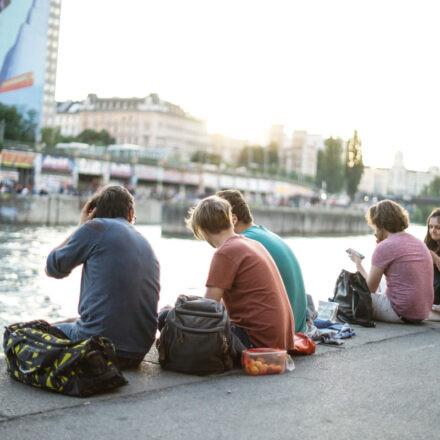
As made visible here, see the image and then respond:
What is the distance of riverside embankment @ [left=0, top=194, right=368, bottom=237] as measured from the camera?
4325 cm

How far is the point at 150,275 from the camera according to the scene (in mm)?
4199

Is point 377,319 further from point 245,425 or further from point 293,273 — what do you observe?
point 245,425

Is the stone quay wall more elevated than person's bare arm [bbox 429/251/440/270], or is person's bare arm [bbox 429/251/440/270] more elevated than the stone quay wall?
person's bare arm [bbox 429/251/440/270]

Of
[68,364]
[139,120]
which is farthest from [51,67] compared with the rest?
[68,364]

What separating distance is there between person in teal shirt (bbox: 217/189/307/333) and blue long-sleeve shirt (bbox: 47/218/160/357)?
43.6 inches

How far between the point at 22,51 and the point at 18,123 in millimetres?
6736

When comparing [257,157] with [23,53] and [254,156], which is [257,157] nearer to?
[254,156]

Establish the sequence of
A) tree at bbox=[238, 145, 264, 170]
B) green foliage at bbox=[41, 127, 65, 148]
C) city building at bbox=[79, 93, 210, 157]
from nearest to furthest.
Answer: green foliage at bbox=[41, 127, 65, 148], city building at bbox=[79, 93, 210, 157], tree at bbox=[238, 145, 264, 170]

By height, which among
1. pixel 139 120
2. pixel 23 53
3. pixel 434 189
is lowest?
pixel 434 189

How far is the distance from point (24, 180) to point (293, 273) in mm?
Result: 56022

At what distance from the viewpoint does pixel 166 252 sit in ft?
92.1

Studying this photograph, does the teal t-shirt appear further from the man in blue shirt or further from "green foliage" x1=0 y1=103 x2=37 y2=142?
"green foliage" x1=0 y1=103 x2=37 y2=142

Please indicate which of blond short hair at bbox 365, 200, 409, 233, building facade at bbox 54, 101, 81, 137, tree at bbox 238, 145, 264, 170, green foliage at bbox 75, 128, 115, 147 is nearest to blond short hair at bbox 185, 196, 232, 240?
blond short hair at bbox 365, 200, 409, 233

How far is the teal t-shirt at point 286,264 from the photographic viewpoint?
16.5 feet
